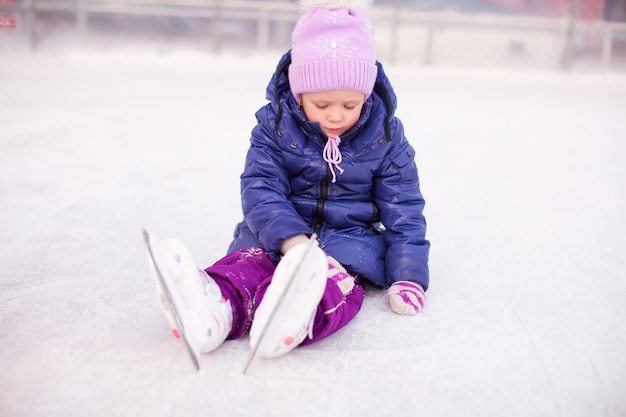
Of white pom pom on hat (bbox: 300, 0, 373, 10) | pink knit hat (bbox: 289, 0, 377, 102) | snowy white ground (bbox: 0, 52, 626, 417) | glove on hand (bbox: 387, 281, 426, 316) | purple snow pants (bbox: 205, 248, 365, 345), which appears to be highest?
white pom pom on hat (bbox: 300, 0, 373, 10)

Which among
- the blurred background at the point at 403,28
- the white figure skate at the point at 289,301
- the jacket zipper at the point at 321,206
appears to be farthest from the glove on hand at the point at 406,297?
the blurred background at the point at 403,28

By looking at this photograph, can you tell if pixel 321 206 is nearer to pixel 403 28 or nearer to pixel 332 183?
pixel 332 183

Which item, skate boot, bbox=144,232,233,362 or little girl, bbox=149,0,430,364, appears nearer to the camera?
skate boot, bbox=144,232,233,362

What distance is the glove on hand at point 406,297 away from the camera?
1408 mm

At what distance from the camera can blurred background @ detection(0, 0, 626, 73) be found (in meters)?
7.64

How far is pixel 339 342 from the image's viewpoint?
50.4 inches

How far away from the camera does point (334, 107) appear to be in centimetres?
144

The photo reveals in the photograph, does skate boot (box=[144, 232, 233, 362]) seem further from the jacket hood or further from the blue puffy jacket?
the jacket hood

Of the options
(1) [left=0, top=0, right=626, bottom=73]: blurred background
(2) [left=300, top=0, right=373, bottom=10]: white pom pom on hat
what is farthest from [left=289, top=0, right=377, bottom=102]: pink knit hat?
(1) [left=0, top=0, right=626, bottom=73]: blurred background

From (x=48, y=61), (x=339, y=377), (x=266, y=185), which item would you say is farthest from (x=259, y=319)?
(x=48, y=61)

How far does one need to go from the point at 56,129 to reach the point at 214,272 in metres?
2.53

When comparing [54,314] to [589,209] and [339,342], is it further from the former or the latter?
[589,209]

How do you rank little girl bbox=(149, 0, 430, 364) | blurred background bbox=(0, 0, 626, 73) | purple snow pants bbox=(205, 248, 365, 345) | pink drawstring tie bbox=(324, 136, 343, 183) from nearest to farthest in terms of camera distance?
1. purple snow pants bbox=(205, 248, 365, 345)
2. little girl bbox=(149, 0, 430, 364)
3. pink drawstring tie bbox=(324, 136, 343, 183)
4. blurred background bbox=(0, 0, 626, 73)

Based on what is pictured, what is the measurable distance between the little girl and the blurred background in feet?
20.9
